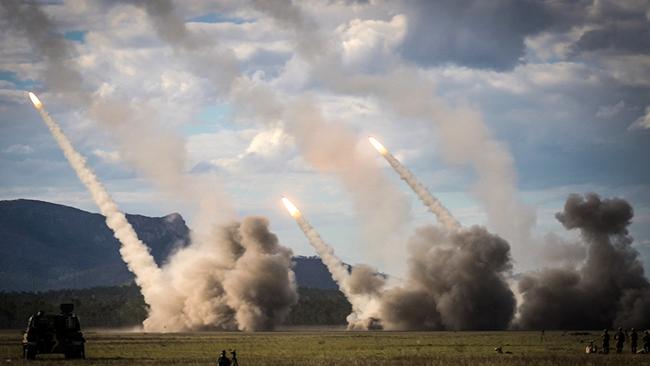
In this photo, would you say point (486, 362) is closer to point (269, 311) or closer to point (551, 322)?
point (551, 322)

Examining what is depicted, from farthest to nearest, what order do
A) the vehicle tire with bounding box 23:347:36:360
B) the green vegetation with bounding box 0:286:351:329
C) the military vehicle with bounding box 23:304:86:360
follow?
the green vegetation with bounding box 0:286:351:329
the military vehicle with bounding box 23:304:86:360
the vehicle tire with bounding box 23:347:36:360

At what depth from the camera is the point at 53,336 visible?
63250 millimetres

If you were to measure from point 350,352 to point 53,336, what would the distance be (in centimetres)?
1773

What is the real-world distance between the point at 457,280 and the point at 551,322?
416 inches

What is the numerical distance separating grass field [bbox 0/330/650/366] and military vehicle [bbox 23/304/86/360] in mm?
740

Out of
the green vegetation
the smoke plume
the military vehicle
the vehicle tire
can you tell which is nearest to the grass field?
the vehicle tire

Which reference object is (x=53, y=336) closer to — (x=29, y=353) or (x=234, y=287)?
(x=29, y=353)

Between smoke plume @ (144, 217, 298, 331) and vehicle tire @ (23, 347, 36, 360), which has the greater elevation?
smoke plume @ (144, 217, 298, 331)

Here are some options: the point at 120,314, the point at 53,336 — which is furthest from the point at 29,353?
the point at 120,314

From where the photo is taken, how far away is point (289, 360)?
185 ft

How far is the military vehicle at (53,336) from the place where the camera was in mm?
62219

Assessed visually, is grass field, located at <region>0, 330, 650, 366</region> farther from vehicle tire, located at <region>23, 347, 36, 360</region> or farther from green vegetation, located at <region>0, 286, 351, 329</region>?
green vegetation, located at <region>0, 286, 351, 329</region>

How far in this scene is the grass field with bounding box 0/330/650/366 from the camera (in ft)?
181

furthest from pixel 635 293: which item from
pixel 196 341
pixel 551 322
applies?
pixel 196 341
